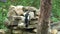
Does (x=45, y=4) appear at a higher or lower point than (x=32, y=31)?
higher

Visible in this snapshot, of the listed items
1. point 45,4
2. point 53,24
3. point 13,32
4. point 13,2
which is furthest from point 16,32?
point 13,2

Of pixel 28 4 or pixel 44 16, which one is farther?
pixel 28 4

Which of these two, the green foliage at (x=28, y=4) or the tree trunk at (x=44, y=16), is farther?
the green foliage at (x=28, y=4)

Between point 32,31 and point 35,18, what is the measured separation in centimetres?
48

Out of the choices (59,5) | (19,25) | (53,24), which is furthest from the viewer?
(59,5)

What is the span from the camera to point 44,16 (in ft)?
20.7

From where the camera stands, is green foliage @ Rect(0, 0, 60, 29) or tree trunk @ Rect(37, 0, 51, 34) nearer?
tree trunk @ Rect(37, 0, 51, 34)

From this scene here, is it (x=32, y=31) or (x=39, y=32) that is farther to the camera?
(x=32, y=31)

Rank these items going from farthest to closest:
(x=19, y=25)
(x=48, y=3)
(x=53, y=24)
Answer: (x=53, y=24), (x=19, y=25), (x=48, y=3)

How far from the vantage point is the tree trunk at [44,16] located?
620 centimetres

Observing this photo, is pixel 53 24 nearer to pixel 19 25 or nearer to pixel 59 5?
pixel 19 25

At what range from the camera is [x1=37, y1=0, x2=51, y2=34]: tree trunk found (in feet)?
20.3

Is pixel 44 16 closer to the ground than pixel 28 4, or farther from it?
closer to the ground

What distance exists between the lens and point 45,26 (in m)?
6.47
